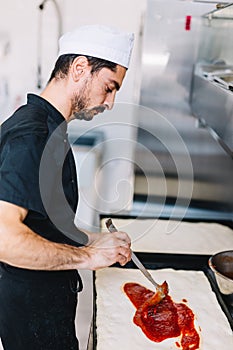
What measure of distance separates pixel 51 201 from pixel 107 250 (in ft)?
0.78

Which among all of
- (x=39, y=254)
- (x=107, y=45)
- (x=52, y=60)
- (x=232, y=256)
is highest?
(x=107, y=45)

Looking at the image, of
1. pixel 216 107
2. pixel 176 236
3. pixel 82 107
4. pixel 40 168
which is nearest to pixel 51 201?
pixel 40 168

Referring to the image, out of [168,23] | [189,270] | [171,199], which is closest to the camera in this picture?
[189,270]

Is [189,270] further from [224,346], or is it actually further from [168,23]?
[168,23]

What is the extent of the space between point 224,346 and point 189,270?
1.56ft

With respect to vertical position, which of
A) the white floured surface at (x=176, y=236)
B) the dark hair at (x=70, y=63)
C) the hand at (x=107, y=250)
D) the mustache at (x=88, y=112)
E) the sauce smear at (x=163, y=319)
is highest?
the dark hair at (x=70, y=63)

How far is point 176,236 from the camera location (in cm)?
211

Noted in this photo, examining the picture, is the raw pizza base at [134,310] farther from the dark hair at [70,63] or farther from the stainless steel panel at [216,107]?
the dark hair at [70,63]

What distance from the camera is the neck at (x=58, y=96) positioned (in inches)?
54.9

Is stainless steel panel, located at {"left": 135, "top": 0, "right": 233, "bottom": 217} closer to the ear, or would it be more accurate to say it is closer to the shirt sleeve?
the ear

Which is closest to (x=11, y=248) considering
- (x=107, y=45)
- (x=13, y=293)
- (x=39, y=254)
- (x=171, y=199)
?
(x=39, y=254)

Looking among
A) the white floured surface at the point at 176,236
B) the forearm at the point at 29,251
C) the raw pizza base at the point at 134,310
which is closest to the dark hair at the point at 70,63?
the forearm at the point at 29,251

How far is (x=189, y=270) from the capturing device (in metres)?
1.78

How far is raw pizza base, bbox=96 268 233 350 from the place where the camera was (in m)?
1.33
